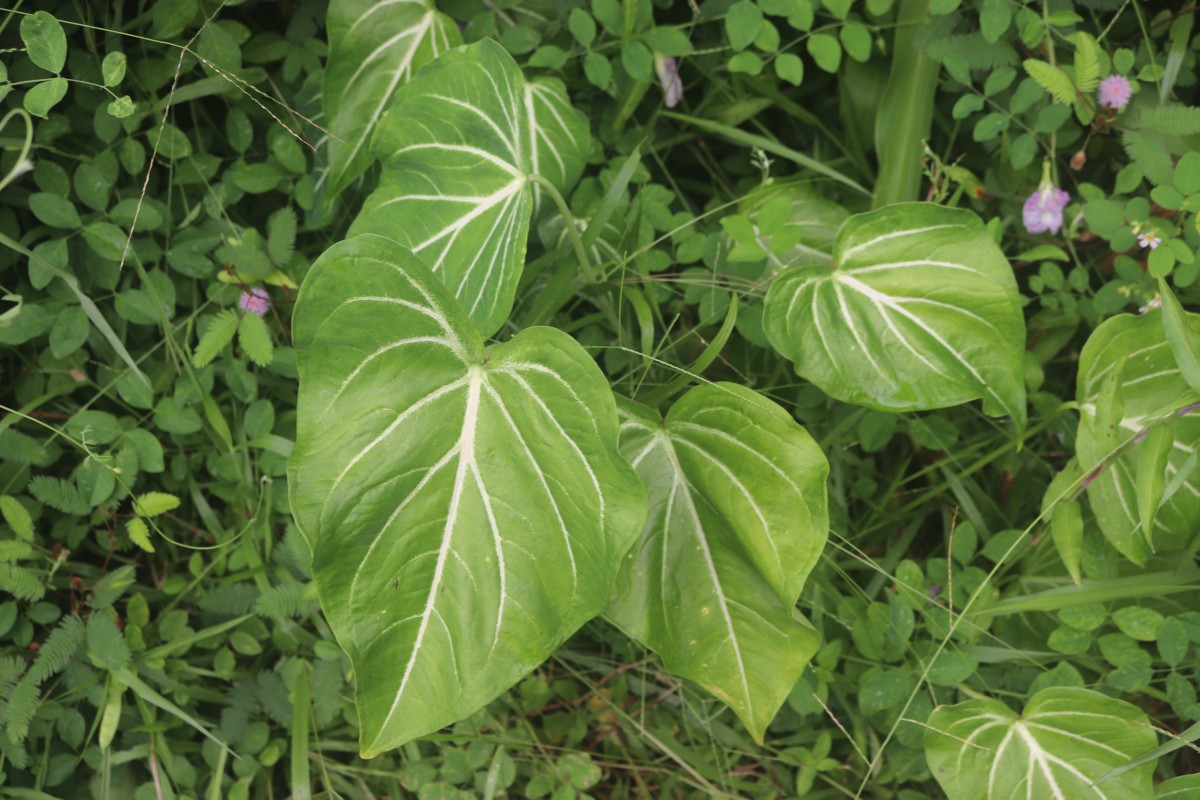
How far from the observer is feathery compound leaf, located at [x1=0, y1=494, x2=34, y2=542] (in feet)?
4.15

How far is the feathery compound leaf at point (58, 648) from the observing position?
126 centimetres

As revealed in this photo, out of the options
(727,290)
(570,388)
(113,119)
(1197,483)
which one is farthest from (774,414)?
(113,119)

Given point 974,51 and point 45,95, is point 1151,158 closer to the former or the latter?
point 974,51

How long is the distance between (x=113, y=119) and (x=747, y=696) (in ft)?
3.91

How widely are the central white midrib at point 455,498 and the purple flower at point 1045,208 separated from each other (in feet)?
2.98

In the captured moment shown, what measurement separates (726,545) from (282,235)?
79 cm

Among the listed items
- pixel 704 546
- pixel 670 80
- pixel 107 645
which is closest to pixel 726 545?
A: pixel 704 546

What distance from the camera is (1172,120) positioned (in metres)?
1.30

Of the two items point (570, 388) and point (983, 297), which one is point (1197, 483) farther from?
point (570, 388)

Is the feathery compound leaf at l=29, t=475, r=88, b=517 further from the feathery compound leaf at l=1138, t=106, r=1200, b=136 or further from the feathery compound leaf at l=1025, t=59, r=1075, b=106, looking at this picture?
the feathery compound leaf at l=1138, t=106, r=1200, b=136

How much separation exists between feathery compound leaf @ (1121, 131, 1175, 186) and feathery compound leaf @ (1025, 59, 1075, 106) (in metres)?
0.11

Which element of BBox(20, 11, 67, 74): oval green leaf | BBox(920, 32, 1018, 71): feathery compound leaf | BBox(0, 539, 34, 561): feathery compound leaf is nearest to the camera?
BBox(20, 11, 67, 74): oval green leaf

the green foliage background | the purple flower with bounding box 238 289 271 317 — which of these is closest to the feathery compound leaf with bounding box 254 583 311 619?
the green foliage background

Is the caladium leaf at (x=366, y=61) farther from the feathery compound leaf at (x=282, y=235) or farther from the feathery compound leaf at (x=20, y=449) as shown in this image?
the feathery compound leaf at (x=20, y=449)
